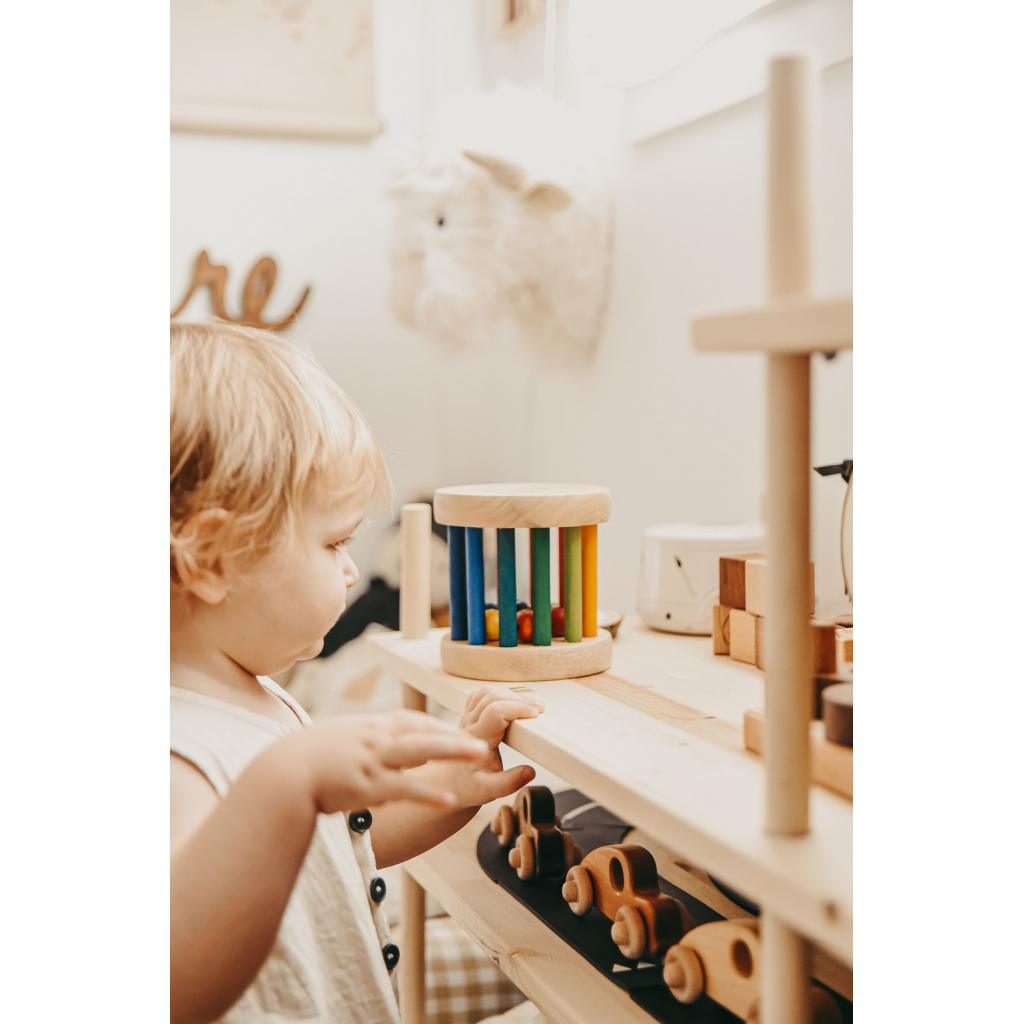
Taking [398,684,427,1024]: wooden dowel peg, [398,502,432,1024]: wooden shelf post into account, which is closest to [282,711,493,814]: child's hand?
[398,502,432,1024]: wooden shelf post

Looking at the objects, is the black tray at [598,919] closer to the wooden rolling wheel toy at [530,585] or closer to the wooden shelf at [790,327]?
the wooden rolling wheel toy at [530,585]

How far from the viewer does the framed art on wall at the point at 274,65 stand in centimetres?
68

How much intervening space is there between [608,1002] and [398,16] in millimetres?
632

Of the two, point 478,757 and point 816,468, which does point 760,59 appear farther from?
point 478,757

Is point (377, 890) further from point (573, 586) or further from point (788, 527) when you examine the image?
point (788, 527)

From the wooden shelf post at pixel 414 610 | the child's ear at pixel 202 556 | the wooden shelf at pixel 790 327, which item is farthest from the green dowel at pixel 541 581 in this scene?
the wooden shelf at pixel 790 327

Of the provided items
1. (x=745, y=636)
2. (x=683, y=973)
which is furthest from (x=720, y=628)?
(x=683, y=973)

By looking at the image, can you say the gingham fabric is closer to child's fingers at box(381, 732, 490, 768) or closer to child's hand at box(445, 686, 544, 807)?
child's hand at box(445, 686, 544, 807)

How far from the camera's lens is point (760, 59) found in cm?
58

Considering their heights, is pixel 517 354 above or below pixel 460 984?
above

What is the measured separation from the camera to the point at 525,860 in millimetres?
Result: 752

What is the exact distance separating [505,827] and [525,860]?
0.19ft
